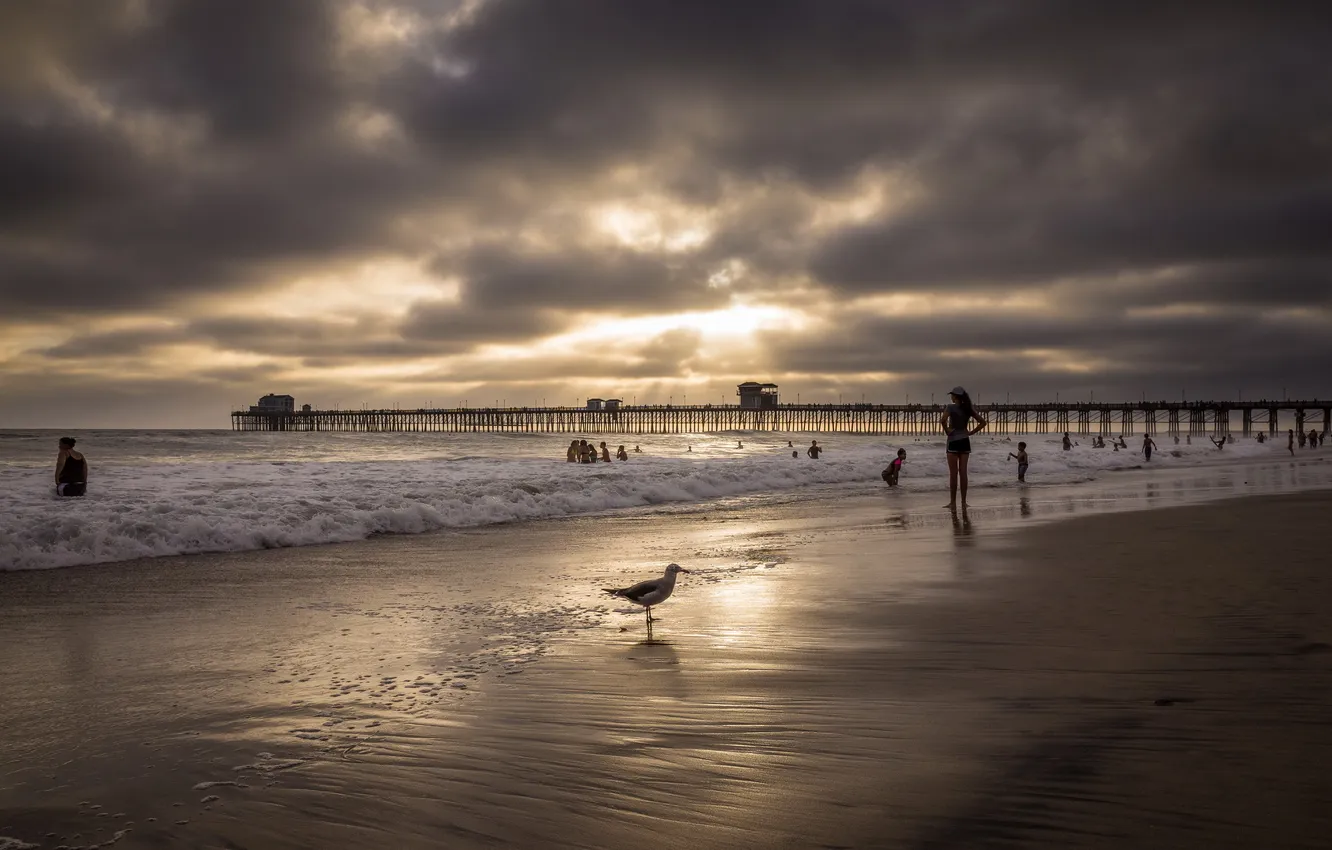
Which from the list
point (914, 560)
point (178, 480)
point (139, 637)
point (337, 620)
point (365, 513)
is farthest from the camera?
point (178, 480)

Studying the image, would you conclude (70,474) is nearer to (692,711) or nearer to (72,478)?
(72,478)

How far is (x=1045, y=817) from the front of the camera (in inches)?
106

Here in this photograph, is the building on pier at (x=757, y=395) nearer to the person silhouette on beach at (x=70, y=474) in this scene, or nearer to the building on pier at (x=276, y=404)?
the building on pier at (x=276, y=404)

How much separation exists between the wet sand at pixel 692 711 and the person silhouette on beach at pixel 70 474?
22.2ft

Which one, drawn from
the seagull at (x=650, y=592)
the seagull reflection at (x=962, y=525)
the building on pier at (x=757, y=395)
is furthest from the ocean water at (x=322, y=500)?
the building on pier at (x=757, y=395)

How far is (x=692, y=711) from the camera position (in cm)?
391

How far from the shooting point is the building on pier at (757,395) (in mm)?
147600

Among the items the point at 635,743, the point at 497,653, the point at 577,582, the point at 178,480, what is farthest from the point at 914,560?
the point at 178,480

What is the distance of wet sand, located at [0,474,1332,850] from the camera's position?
2771mm

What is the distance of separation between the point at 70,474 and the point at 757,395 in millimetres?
138616

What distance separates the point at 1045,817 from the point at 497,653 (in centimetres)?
321

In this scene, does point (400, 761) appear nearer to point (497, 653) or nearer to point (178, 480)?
point (497, 653)

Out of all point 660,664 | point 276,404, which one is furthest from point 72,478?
point 276,404

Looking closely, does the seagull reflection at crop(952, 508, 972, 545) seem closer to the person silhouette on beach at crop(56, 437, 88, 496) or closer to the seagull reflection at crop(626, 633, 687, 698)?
the seagull reflection at crop(626, 633, 687, 698)
